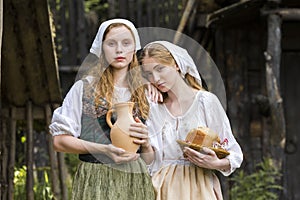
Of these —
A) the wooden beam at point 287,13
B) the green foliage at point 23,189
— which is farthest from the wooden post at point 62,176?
the wooden beam at point 287,13

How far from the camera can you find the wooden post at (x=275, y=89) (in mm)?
7562

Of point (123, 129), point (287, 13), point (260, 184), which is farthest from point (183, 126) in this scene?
point (287, 13)

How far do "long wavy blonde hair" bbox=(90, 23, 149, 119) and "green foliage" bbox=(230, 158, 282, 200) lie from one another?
427 centimetres

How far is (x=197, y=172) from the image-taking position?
378 centimetres

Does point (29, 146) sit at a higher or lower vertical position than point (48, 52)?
lower

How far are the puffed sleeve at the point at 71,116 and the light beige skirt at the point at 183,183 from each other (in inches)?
17.8

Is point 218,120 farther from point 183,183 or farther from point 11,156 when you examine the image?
point 11,156

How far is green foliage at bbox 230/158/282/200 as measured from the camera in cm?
784

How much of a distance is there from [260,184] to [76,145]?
4.51 meters

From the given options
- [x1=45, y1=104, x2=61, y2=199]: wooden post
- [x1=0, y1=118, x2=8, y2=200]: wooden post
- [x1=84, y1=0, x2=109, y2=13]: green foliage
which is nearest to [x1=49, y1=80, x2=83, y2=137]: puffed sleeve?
[x1=45, y1=104, x2=61, y2=199]: wooden post

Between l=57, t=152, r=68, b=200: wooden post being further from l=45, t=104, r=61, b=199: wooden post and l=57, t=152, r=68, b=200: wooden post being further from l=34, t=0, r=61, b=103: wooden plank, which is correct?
l=34, t=0, r=61, b=103: wooden plank

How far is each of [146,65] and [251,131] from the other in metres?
5.19

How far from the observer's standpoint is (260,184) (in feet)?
25.8

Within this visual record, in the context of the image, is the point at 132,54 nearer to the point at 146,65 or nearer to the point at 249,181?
the point at 146,65
